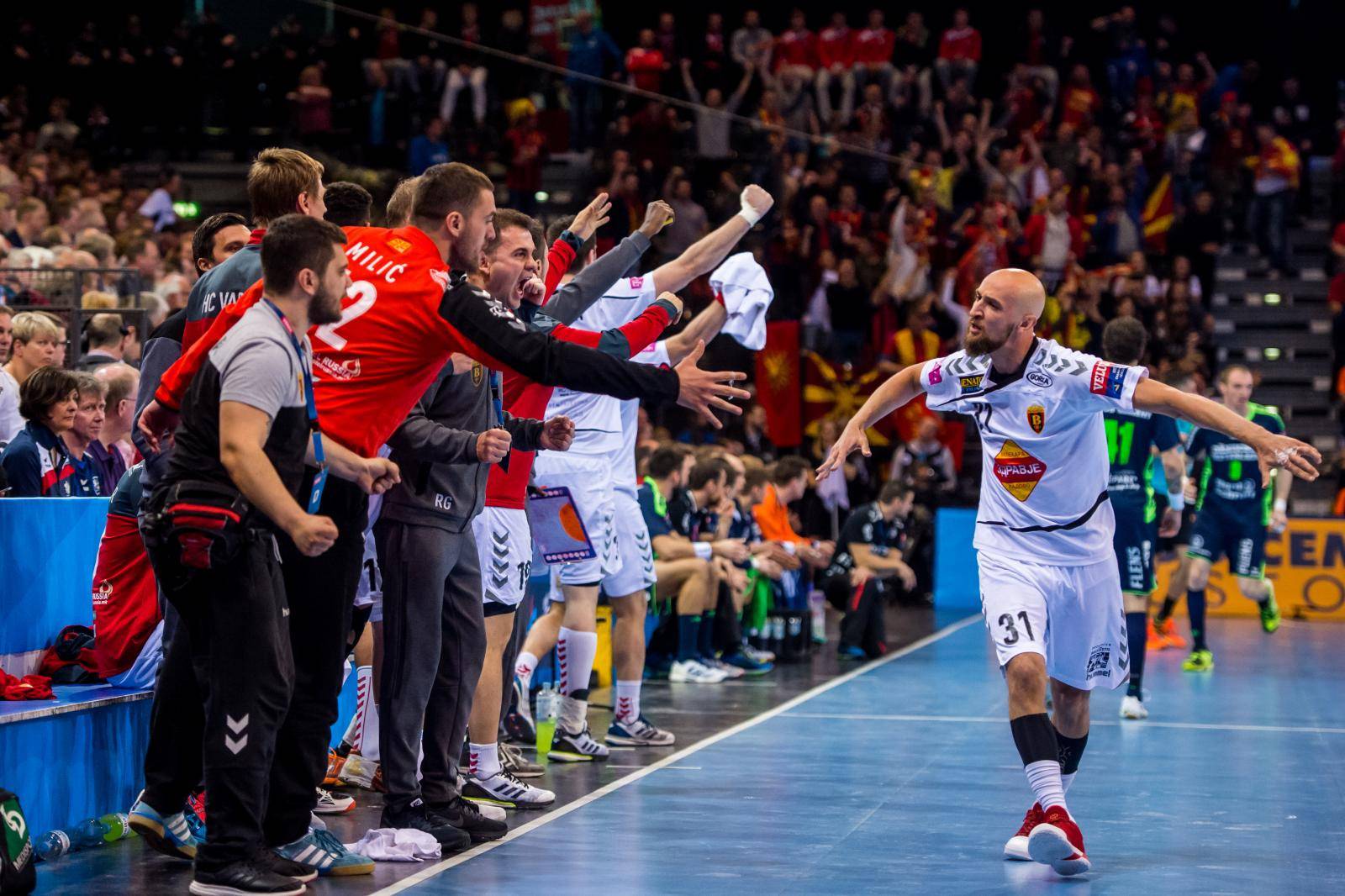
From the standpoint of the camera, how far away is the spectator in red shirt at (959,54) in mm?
23344

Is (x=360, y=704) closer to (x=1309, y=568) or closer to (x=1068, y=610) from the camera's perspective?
(x=1068, y=610)

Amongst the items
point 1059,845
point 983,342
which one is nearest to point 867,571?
point 983,342

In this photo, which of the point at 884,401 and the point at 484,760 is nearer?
the point at 884,401

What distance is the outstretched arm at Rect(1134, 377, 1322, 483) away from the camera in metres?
5.82

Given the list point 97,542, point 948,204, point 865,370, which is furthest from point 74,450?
point 948,204

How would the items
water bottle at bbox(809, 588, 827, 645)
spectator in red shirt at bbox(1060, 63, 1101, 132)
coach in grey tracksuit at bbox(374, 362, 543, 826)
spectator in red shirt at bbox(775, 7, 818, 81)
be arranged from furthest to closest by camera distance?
spectator in red shirt at bbox(775, 7, 818, 81), spectator in red shirt at bbox(1060, 63, 1101, 132), water bottle at bbox(809, 588, 827, 645), coach in grey tracksuit at bbox(374, 362, 543, 826)

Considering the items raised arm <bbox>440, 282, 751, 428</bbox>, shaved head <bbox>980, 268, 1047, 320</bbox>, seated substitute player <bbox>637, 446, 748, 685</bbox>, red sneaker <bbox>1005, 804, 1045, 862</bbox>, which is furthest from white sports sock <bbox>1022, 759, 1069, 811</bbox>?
seated substitute player <bbox>637, 446, 748, 685</bbox>

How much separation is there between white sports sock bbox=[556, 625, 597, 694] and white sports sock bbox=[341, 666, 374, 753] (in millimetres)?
1115

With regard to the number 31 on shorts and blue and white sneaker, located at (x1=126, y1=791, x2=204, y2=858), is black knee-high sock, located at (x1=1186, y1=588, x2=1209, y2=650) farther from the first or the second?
blue and white sneaker, located at (x1=126, y1=791, x2=204, y2=858)

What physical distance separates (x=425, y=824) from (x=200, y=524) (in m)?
1.61

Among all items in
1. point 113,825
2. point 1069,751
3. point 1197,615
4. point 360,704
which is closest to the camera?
point 113,825

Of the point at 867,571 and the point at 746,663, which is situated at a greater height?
the point at 867,571

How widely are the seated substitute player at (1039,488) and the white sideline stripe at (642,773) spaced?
75.5 inches

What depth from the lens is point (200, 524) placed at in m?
5.04
